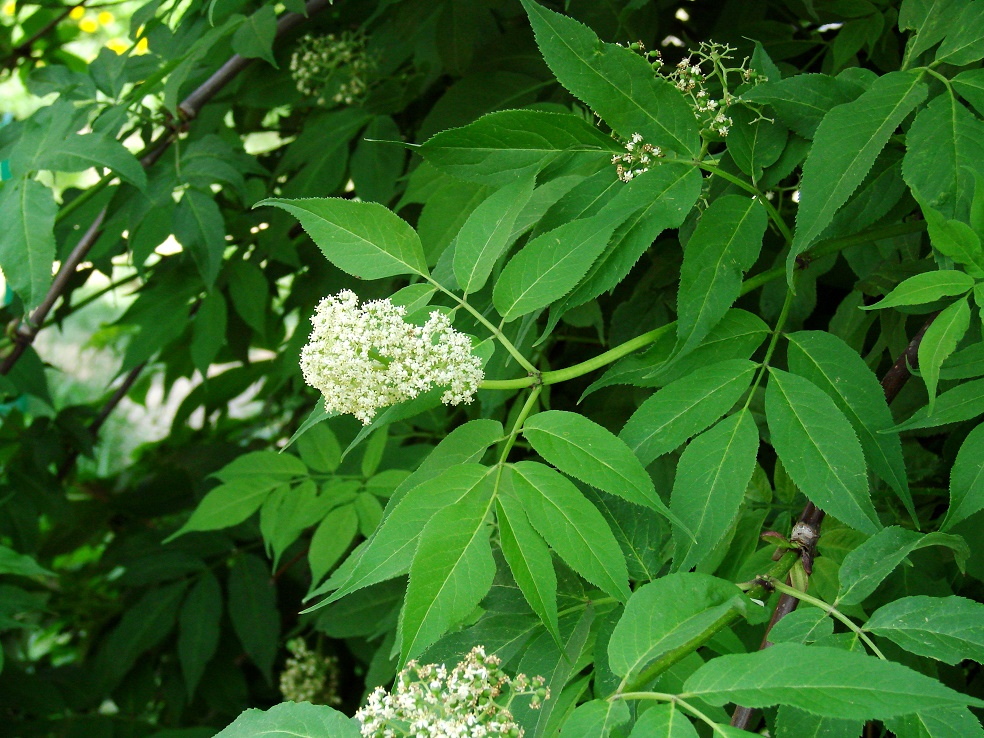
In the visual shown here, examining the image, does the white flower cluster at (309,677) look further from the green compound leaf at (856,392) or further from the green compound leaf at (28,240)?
the green compound leaf at (856,392)

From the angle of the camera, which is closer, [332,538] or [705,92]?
[705,92]

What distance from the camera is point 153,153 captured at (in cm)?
211

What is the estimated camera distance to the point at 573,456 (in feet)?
3.03

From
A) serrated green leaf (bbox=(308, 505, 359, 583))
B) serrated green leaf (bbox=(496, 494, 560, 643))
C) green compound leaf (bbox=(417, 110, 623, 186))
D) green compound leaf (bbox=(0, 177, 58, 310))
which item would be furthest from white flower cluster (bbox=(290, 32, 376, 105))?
serrated green leaf (bbox=(496, 494, 560, 643))

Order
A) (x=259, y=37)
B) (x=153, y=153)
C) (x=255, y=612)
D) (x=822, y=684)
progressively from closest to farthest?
(x=822, y=684), (x=259, y=37), (x=153, y=153), (x=255, y=612)

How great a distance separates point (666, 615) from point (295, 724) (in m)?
0.38

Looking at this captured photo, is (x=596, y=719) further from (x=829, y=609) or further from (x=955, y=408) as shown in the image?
(x=955, y=408)

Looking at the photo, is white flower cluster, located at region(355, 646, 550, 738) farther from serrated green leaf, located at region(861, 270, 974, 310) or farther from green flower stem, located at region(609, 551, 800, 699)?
serrated green leaf, located at region(861, 270, 974, 310)

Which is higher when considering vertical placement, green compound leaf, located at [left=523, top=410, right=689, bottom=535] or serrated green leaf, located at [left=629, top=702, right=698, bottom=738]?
green compound leaf, located at [left=523, top=410, right=689, bottom=535]

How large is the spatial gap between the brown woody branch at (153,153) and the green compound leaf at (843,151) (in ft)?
4.39

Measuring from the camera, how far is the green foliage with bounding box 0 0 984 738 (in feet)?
2.90

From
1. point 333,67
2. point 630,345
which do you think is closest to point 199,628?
point 333,67

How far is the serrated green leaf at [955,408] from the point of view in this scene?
98 centimetres

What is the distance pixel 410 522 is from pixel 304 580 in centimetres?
189
